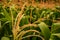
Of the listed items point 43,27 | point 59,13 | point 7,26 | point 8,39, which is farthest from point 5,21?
point 59,13

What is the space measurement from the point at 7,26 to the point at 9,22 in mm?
94

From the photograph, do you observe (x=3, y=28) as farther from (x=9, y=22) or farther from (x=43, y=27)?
(x=43, y=27)

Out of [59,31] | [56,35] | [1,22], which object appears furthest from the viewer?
[1,22]

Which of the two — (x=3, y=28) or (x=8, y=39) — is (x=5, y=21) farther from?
(x=8, y=39)

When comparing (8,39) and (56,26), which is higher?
(56,26)

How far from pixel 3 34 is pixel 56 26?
654 mm

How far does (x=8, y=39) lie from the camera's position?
1.47 m

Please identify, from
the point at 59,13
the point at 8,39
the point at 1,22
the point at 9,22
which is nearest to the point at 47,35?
the point at 8,39

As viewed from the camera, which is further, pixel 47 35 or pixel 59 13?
pixel 59 13

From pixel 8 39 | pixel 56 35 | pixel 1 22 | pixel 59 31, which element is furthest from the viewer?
A: pixel 1 22

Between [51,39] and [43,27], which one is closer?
[51,39]

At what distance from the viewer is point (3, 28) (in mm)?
1737

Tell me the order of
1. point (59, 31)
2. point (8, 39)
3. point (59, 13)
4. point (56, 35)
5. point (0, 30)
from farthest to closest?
1. point (59, 13)
2. point (0, 30)
3. point (8, 39)
4. point (59, 31)
5. point (56, 35)

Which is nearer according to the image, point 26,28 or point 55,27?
point 55,27
